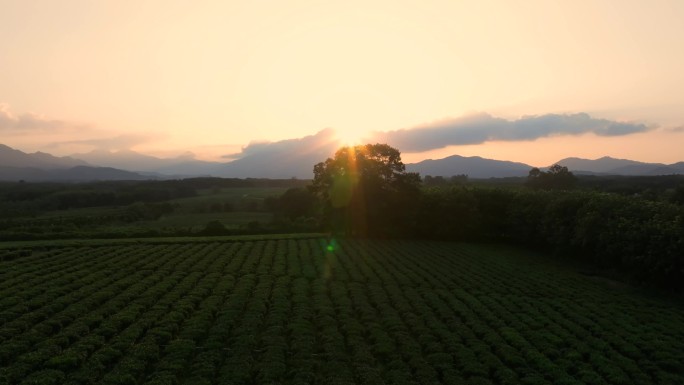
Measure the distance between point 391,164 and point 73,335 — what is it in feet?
202

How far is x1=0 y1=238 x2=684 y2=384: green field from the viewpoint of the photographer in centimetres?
2000

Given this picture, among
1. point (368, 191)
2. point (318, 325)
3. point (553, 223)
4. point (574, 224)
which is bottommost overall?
point (318, 325)

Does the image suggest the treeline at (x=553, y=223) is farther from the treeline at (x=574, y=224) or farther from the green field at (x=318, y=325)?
the green field at (x=318, y=325)

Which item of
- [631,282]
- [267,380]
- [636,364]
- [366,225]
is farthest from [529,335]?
[366,225]

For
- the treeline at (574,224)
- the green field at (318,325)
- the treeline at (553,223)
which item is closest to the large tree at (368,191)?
the treeline at (553,223)

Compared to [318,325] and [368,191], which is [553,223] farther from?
[318,325]

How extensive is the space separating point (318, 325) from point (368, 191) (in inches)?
2028

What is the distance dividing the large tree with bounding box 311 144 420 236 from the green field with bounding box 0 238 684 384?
2952 cm

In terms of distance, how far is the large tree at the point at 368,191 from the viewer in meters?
76.5

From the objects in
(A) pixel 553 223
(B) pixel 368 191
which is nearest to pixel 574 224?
(A) pixel 553 223

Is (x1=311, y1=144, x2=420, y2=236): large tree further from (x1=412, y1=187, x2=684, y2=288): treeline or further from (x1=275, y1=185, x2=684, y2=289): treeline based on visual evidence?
(x1=412, y1=187, x2=684, y2=288): treeline

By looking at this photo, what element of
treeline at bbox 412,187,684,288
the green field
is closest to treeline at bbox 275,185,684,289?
treeline at bbox 412,187,684,288

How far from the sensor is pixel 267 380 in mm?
18844

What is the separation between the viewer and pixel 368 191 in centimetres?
7719
